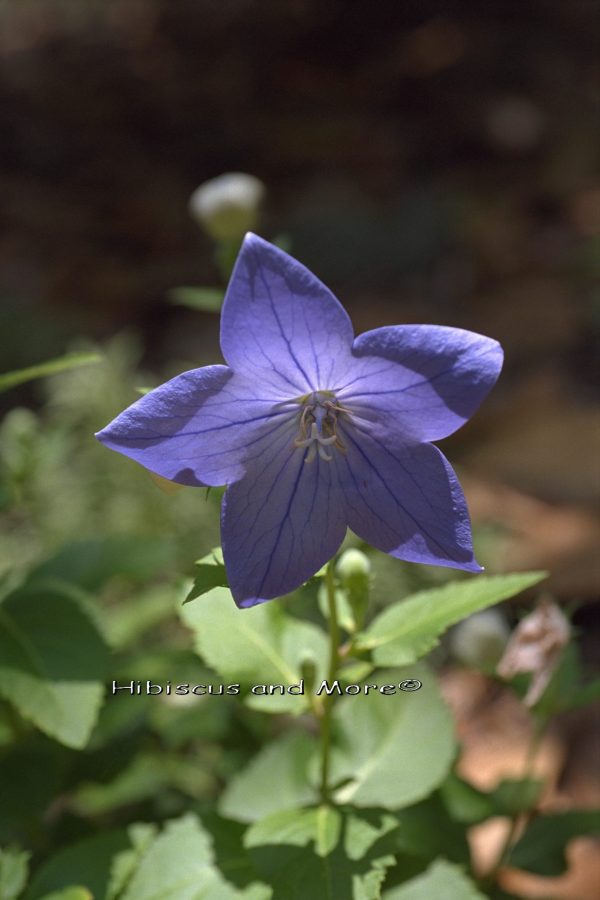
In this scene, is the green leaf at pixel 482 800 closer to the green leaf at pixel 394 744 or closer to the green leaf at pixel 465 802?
the green leaf at pixel 465 802

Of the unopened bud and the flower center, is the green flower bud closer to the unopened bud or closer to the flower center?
the unopened bud

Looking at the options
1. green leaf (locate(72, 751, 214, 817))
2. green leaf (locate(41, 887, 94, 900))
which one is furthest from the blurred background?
green leaf (locate(41, 887, 94, 900))

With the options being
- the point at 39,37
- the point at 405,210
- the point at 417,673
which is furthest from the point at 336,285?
the point at 417,673

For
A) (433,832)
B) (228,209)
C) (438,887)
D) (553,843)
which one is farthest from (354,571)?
(228,209)

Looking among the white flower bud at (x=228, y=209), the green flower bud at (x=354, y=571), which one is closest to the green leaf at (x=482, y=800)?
the green flower bud at (x=354, y=571)

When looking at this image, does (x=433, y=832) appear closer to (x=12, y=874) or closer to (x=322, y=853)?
(x=322, y=853)

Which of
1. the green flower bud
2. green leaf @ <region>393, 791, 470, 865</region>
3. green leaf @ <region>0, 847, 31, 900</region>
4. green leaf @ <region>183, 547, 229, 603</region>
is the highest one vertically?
green leaf @ <region>183, 547, 229, 603</region>
